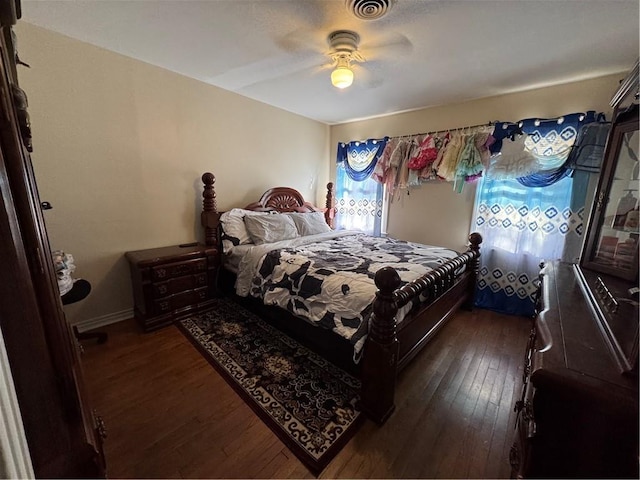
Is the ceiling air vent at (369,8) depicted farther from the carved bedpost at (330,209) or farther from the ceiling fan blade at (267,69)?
the carved bedpost at (330,209)

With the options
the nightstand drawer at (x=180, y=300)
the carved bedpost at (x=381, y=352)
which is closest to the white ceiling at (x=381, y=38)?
the carved bedpost at (x=381, y=352)

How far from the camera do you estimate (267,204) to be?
3.33 metres

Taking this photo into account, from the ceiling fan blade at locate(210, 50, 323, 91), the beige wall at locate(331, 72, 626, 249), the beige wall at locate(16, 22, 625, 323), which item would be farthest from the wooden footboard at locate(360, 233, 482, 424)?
the ceiling fan blade at locate(210, 50, 323, 91)

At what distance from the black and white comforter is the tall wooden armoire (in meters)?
1.23

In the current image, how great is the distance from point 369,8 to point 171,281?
251 centimetres

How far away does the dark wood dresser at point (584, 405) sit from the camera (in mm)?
669

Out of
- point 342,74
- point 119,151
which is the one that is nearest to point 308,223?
point 342,74

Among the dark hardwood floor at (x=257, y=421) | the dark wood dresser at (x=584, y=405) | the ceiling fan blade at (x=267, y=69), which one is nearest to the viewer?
the dark wood dresser at (x=584, y=405)

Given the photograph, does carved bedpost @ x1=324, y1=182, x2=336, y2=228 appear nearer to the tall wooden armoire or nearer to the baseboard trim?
the baseboard trim

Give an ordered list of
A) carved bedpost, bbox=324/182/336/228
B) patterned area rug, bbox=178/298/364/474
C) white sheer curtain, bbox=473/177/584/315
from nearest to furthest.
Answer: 1. patterned area rug, bbox=178/298/364/474
2. white sheer curtain, bbox=473/177/584/315
3. carved bedpost, bbox=324/182/336/228

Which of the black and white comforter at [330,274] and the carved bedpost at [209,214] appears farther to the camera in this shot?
the carved bedpost at [209,214]

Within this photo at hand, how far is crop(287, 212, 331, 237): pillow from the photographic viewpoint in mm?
3217

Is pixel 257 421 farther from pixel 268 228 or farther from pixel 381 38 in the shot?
pixel 381 38

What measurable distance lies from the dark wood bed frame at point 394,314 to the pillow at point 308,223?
3.02 feet
